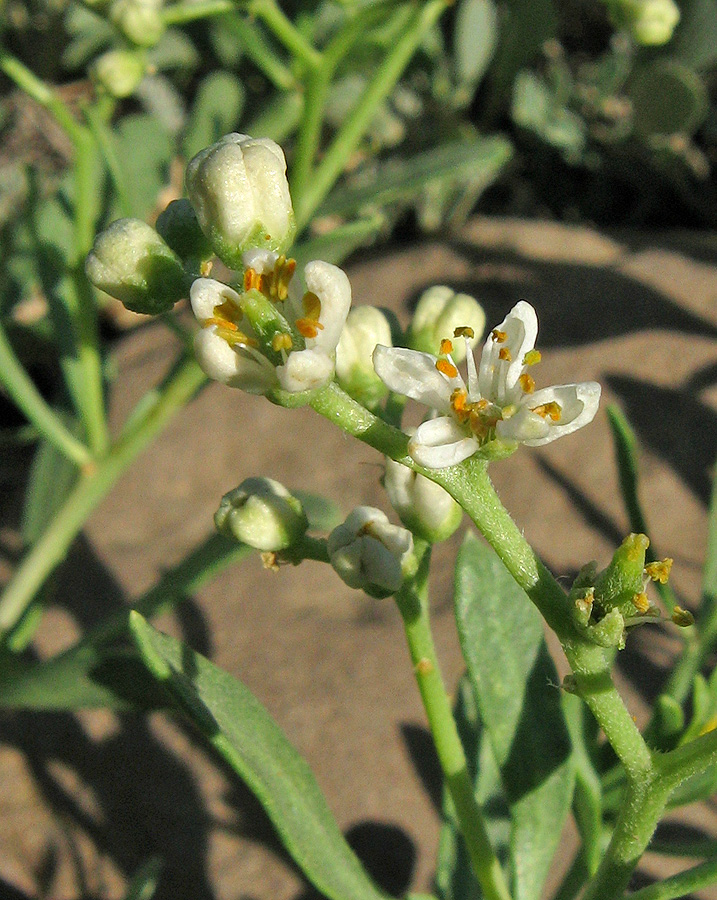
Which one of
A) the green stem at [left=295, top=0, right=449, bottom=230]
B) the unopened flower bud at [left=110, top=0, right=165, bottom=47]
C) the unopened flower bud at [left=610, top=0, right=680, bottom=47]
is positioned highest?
the unopened flower bud at [left=110, top=0, right=165, bottom=47]

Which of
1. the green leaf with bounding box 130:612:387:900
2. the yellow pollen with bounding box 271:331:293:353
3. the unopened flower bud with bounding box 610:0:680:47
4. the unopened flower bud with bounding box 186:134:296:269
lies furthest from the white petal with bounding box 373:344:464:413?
the unopened flower bud with bounding box 610:0:680:47

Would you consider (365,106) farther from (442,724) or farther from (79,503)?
(442,724)

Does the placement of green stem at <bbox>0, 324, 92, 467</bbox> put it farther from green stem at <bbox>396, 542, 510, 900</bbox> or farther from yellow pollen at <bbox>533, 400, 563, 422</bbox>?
yellow pollen at <bbox>533, 400, 563, 422</bbox>

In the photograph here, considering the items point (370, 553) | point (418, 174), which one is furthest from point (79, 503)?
point (370, 553)

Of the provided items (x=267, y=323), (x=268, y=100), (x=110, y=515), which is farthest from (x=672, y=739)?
(x=268, y=100)

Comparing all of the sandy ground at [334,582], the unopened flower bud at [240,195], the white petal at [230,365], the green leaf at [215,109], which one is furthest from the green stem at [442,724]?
the green leaf at [215,109]

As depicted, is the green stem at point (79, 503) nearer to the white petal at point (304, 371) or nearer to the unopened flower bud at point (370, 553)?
the unopened flower bud at point (370, 553)
